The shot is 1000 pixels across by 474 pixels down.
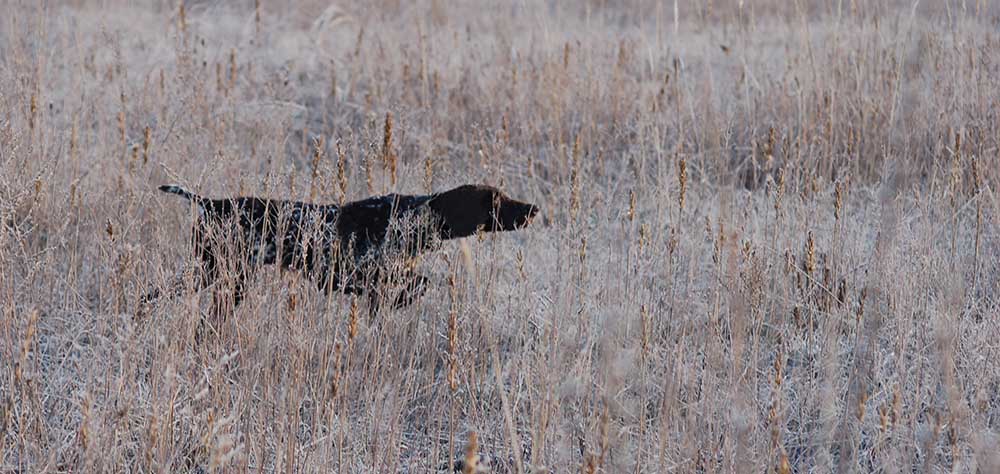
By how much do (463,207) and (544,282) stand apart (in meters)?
0.78

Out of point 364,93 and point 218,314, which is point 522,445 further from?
point 364,93

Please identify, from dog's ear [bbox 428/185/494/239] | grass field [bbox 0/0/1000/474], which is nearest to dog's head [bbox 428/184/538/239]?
dog's ear [bbox 428/185/494/239]

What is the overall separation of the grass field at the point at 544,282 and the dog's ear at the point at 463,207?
16 centimetres

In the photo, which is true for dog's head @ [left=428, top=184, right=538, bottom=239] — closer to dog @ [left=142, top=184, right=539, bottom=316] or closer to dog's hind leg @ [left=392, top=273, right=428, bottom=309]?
dog @ [left=142, top=184, right=539, bottom=316]

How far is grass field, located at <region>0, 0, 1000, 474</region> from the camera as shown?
7.54ft

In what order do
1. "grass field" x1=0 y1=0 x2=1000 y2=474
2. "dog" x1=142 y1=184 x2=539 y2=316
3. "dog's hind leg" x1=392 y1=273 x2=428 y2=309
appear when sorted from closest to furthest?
"grass field" x1=0 y1=0 x2=1000 y2=474, "dog" x1=142 y1=184 x2=539 y2=316, "dog's hind leg" x1=392 y1=273 x2=428 y2=309

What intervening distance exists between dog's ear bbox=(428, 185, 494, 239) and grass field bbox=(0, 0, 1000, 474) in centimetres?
16

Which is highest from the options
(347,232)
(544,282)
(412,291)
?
(347,232)

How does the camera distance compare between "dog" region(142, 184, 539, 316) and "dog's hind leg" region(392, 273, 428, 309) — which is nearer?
"dog" region(142, 184, 539, 316)

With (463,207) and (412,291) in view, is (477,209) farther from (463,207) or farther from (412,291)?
(412,291)

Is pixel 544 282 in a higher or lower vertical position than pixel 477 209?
lower

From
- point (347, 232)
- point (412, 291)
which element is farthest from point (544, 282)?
point (347, 232)

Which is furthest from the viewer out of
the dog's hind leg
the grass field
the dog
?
the dog's hind leg

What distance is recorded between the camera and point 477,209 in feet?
9.00
